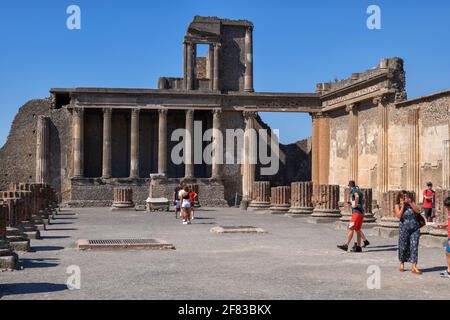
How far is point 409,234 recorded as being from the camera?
10297 mm

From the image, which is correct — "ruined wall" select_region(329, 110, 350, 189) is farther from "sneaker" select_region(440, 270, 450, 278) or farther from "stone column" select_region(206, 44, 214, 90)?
"sneaker" select_region(440, 270, 450, 278)

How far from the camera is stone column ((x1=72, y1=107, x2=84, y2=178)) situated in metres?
34.0

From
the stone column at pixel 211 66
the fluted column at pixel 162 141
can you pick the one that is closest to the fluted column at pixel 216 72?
the stone column at pixel 211 66

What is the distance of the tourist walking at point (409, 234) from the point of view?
32.9 ft

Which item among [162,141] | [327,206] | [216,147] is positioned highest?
[162,141]

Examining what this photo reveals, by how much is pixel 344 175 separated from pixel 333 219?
11001 millimetres

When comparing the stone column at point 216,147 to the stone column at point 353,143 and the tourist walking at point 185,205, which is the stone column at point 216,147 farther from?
the tourist walking at point 185,205

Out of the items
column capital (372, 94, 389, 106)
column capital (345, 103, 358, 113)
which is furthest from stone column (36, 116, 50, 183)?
column capital (372, 94, 389, 106)

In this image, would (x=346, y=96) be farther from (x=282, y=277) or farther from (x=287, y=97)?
(x=282, y=277)

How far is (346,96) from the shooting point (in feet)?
102

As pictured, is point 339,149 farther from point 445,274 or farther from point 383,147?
point 445,274

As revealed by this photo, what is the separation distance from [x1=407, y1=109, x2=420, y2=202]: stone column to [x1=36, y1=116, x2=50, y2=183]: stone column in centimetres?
1959

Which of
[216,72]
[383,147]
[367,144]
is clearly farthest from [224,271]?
[216,72]

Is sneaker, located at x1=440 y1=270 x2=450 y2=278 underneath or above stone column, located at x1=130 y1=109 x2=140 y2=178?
underneath
